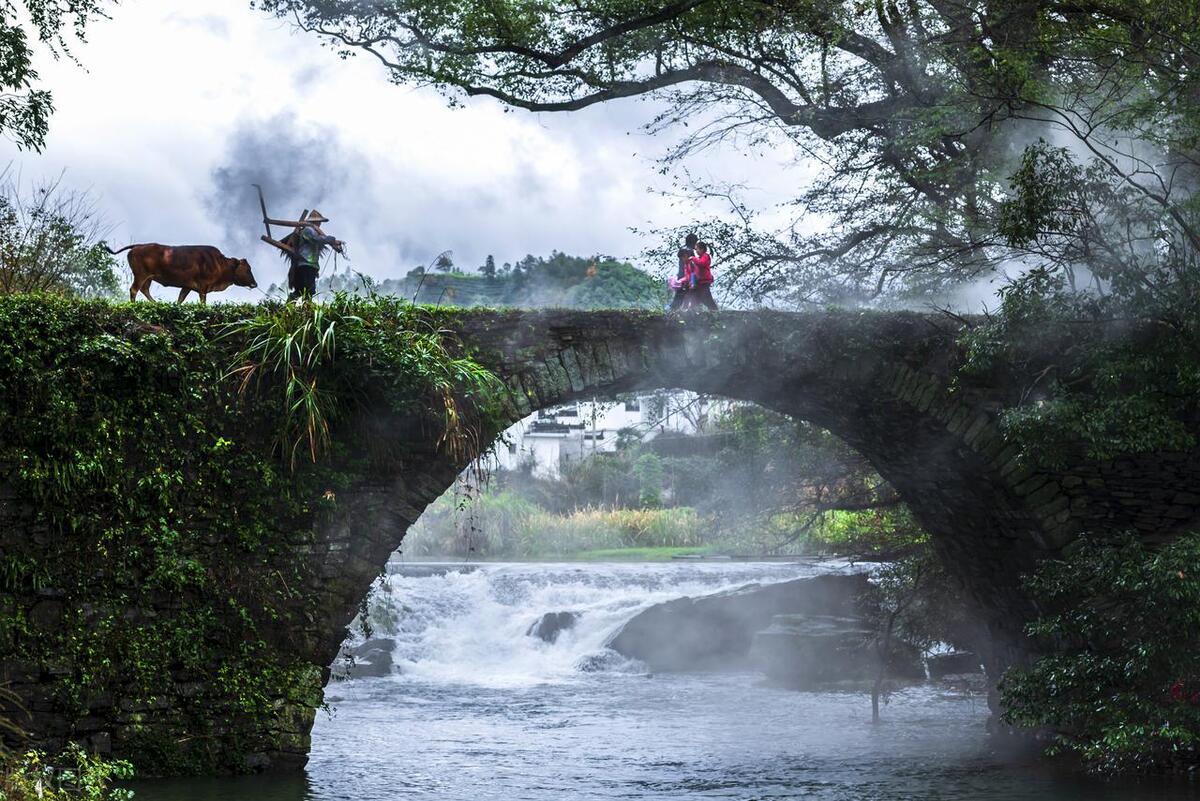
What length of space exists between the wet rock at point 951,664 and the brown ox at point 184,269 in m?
9.43

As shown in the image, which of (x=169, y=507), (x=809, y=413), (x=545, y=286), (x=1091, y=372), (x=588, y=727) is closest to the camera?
(x=169, y=507)

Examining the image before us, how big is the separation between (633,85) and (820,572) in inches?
332

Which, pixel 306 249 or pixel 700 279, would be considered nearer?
pixel 306 249

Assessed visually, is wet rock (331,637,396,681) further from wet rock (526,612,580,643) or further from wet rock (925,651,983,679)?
wet rock (925,651,983,679)

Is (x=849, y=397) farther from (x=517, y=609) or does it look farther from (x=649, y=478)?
(x=649, y=478)

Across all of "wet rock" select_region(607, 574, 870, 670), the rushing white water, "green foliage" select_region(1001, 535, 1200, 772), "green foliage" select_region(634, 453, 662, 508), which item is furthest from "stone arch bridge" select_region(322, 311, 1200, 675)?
"green foliage" select_region(634, 453, 662, 508)

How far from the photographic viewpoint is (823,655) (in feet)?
49.9

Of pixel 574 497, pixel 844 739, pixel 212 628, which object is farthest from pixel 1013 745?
pixel 574 497

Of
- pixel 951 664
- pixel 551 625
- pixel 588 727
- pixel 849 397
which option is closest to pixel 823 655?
pixel 951 664

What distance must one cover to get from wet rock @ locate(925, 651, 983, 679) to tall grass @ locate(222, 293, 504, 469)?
27.7 ft

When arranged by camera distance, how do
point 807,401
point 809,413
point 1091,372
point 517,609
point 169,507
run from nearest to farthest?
1. point 169,507
2. point 1091,372
3. point 807,401
4. point 809,413
5. point 517,609

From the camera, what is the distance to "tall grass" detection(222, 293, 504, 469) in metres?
8.47

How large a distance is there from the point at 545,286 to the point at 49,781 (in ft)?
71.5

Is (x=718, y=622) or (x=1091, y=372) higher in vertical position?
(x=1091, y=372)
